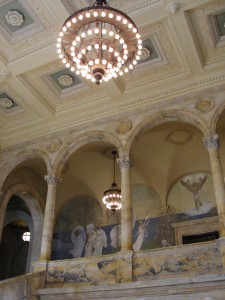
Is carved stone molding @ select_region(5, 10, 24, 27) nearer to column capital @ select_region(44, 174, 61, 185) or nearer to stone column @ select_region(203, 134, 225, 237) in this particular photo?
column capital @ select_region(44, 174, 61, 185)

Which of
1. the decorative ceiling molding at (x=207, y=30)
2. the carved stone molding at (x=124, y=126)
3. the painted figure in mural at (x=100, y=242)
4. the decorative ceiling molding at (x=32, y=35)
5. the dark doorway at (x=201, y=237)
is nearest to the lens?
the decorative ceiling molding at (x=207, y=30)

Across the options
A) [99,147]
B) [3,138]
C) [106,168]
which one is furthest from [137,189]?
[3,138]

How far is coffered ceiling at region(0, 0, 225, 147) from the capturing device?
754 centimetres

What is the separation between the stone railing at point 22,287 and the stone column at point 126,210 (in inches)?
79.4

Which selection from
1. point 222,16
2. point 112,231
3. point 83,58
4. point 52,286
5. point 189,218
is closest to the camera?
point 83,58

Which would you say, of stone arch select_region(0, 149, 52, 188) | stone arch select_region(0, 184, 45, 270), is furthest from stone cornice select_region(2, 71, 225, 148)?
stone arch select_region(0, 184, 45, 270)

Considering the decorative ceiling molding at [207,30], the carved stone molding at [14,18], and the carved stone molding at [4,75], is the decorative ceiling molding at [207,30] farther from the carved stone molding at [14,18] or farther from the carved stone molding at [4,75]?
the carved stone molding at [4,75]

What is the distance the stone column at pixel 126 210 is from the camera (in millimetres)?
8047

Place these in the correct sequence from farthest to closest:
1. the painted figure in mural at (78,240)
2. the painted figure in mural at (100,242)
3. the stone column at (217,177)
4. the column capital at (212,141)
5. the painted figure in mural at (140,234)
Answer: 1. the painted figure in mural at (78,240)
2. the painted figure in mural at (100,242)
3. the painted figure in mural at (140,234)
4. the column capital at (212,141)
5. the stone column at (217,177)

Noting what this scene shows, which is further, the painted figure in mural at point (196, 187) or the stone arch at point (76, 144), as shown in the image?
the painted figure in mural at point (196, 187)

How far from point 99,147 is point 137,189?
2010mm

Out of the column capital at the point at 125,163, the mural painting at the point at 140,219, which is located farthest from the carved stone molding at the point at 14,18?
the mural painting at the point at 140,219

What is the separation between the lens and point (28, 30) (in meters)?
8.09

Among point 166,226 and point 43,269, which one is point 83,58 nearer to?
point 43,269
